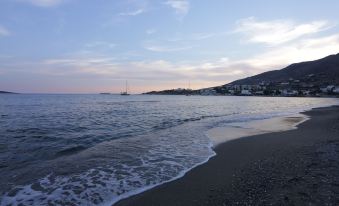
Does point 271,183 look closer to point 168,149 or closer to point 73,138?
point 168,149

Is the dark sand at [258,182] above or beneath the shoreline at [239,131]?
above

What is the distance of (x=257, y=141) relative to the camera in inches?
682

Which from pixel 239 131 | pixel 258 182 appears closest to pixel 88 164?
pixel 258 182

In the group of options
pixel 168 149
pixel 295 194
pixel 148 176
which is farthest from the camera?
pixel 168 149

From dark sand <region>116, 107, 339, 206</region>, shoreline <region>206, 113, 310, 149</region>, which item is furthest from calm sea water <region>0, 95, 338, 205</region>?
shoreline <region>206, 113, 310, 149</region>

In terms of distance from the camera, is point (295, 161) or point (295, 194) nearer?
point (295, 194)

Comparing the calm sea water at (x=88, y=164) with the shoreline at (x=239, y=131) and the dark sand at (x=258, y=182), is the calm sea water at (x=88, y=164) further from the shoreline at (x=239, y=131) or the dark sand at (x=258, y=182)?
the shoreline at (x=239, y=131)

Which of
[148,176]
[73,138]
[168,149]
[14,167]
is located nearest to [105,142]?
[73,138]

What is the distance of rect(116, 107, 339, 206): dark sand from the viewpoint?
7406 mm

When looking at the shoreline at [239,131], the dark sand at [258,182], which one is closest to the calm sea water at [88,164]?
the dark sand at [258,182]

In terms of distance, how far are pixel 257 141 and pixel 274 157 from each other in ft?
16.3

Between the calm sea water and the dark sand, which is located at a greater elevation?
the dark sand

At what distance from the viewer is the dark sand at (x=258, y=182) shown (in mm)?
7406

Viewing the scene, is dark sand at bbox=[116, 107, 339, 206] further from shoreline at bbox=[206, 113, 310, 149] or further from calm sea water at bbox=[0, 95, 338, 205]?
shoreline at bbox=[206, 113, 310, 149]
